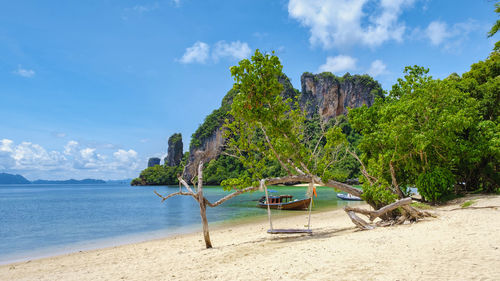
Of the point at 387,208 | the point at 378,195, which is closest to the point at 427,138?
the point at 378,195

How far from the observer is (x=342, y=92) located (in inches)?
3900

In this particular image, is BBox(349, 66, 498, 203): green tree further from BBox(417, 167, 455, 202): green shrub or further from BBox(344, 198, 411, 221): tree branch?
BBox(344, 198, 411, 221): tree branch

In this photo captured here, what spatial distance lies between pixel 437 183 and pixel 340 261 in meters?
11.5

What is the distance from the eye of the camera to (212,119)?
110375 mm

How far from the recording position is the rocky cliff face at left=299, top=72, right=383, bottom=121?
95875 mm

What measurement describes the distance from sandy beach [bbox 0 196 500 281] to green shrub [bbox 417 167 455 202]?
3844 mm

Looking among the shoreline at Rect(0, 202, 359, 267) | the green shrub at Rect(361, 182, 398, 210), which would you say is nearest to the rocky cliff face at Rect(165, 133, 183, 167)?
the shoreline at Rect(0, 202, 359, 267)

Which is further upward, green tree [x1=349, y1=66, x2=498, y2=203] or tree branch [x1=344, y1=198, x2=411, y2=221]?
green tree [x1=349, y1=66, x2=498, y2=203]

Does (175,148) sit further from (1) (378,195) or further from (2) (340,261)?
(2) (340,261)

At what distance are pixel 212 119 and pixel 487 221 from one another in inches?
4129

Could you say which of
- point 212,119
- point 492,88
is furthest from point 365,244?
point 212,119

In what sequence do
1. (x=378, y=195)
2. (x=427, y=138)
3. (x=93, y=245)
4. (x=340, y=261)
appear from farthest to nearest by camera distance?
(x=93, y=245) < (x=427, y=138) < (x=378, y=195) < (x=340, y=261)

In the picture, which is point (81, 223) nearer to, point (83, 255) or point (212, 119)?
point (83, 255)

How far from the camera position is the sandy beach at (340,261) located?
16.0 ft
